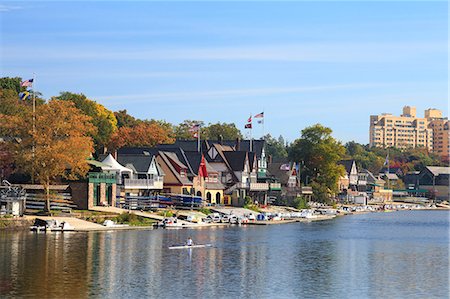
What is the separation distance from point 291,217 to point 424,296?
3022 inches

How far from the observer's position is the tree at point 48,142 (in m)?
92.4

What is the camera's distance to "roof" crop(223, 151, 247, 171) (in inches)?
5715

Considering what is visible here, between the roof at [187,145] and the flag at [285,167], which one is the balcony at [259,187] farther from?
the flag at [285,167]

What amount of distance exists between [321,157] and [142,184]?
64133 millimetres

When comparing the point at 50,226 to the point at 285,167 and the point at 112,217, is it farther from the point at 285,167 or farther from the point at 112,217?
the point at 285,167

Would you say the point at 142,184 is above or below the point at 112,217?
above

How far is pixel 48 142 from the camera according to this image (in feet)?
304

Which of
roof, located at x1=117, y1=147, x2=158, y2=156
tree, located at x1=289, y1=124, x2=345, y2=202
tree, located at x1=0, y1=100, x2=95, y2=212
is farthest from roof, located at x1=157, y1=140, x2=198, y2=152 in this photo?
tree, located at x1=0, y1=100, x2=95, y2=212

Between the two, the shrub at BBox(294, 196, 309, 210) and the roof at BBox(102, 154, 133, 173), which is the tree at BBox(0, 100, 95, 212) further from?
the shrub at BBox(294, 196, 309, 210)

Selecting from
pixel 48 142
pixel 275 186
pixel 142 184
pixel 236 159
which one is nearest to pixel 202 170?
pixel 236 159

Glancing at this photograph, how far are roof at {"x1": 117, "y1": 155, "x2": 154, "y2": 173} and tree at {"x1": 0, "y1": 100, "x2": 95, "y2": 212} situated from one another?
74.9ft

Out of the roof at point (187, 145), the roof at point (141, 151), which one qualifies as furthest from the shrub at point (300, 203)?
the roof at point (141, 151)

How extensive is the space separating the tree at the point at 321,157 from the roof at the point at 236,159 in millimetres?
28222

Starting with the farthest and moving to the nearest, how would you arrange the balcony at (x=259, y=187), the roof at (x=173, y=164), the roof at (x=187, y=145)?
the roof at (x=187, y=145), the balcony at (x=259, y=187), the roof at (x=173, y=164)
